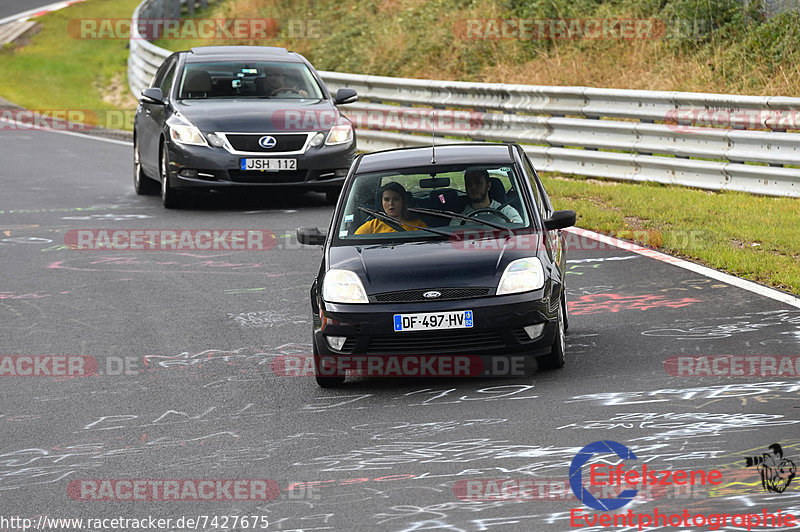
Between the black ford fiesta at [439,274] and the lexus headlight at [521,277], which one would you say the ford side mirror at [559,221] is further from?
the lexus headlight at [521,277]

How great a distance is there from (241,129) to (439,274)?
7.84m

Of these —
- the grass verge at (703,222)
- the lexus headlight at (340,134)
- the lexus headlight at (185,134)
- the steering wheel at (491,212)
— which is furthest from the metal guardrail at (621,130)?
the steering wheel at (491,212)

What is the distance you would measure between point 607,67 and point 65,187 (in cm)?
889

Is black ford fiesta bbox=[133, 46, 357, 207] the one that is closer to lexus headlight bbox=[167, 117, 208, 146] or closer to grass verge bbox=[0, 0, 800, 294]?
lexus headlight bbox=[167, 117, 208, 146]

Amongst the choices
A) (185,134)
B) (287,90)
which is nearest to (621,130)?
(287,90)

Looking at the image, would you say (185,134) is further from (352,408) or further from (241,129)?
(352,408)

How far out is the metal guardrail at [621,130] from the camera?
14.4m

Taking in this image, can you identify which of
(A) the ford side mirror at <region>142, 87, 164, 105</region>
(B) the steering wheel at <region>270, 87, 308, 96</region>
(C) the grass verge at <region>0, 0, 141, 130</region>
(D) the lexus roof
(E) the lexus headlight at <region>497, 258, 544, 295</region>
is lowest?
(C) the grass verge at <region>0, 0, 141, 130</region>

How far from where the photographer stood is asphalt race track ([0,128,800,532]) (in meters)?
5.80

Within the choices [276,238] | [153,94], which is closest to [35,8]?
[153,94]

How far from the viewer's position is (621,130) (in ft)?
53.4

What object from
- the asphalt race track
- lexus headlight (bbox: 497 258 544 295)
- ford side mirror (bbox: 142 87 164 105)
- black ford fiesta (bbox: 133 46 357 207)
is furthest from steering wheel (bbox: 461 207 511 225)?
ford side mirror (bbox: 142 87 164 105)

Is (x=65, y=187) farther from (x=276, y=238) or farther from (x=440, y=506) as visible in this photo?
(x=440, y=506)

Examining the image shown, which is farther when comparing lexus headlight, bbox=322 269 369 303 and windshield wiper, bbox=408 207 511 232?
windshield wiper, bbox=408 207 511 232
